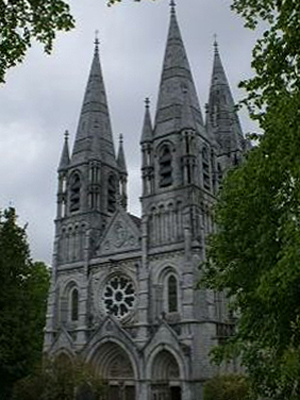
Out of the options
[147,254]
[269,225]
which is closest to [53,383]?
[147,254]

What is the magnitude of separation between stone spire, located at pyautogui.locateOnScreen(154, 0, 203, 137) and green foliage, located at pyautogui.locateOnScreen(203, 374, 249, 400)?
57.9ft

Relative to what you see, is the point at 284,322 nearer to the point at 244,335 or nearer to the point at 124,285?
the point at 244,335

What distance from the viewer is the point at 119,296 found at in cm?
3591

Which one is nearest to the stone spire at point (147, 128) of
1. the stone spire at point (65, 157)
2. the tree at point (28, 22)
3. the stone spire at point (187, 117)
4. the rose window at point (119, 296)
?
the stone spire at point (187, 117)

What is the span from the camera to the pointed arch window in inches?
1490

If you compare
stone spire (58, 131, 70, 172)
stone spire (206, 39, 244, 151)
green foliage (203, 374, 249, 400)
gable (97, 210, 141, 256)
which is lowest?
green foliage (203, 374, 249, 400)

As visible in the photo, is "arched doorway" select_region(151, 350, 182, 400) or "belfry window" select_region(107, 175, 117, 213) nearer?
"arched doorway" select_region(151, 350, 182, 400)

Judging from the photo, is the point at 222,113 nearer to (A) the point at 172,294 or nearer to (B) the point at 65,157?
(B) the point at 65,157

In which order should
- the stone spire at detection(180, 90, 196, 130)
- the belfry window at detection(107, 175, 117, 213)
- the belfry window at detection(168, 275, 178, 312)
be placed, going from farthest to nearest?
1. the belfry window at detection(107, 175, 117, 213)
2. the stone spire at detection(180, 90, 196, 130)
3. the belfry window at detection(168, 275, 178, 312)

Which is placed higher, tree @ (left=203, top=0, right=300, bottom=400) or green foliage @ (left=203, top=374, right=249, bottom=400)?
tree @ (left=203, top=0, right=300, bottom=400)

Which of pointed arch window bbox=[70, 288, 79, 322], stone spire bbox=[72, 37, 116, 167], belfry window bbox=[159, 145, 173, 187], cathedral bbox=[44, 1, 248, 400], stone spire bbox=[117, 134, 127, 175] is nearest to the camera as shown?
cathedral bbox=[44, 1, 248, 400]

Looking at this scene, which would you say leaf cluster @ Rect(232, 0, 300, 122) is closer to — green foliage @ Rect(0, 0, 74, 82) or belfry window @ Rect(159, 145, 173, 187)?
green foliage @ Rect(0, 0, 74, 82)

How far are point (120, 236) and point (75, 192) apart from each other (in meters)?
6.87

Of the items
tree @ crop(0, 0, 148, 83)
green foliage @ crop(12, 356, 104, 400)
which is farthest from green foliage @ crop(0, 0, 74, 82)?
green foliage @ crop(12, 356, 104, 400)
